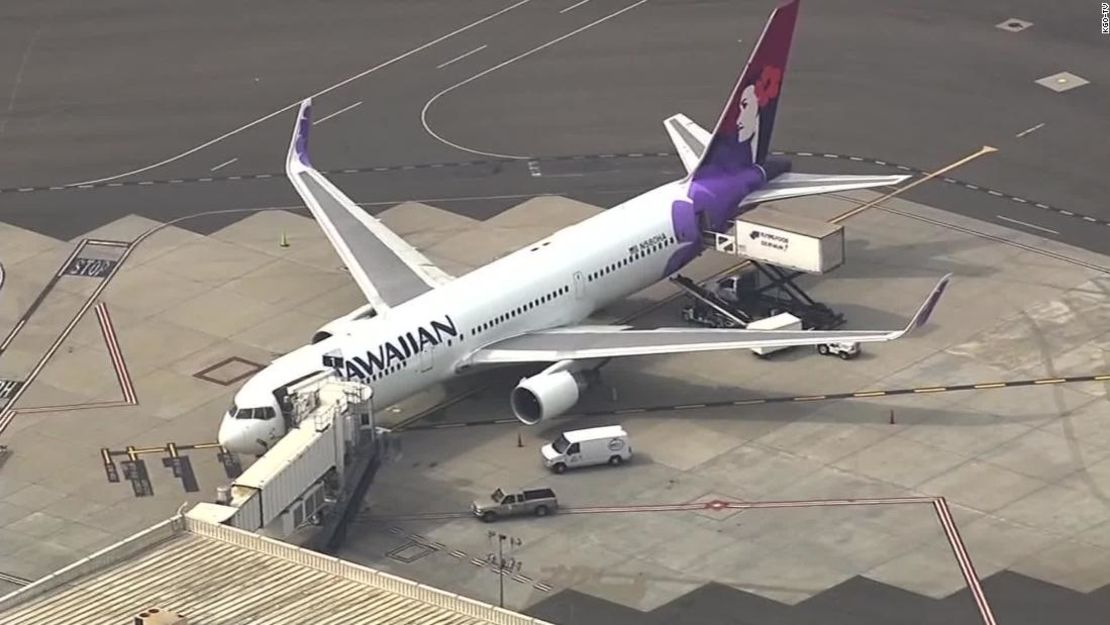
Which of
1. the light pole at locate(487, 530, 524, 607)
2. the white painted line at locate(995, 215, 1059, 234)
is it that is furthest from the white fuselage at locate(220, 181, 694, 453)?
the white painted line at locate(995, 215, 1059, 234)

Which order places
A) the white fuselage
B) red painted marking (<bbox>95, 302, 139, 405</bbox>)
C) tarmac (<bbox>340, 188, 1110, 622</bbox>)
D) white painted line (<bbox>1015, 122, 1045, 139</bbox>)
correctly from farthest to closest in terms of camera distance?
white painted line (<bbox>1015, 122, 1045, 139</bbox>), red painted marking (<bbox>95, 302, 139, 405</bbox>), the white fuselage, tarmac (<bbox>340, 188, 1110, 622</bbox>)

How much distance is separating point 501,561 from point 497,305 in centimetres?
1625

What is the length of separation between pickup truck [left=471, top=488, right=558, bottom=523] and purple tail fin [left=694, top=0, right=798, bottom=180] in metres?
24.3

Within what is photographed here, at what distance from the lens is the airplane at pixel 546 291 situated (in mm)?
103438

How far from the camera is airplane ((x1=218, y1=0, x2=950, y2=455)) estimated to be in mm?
103438

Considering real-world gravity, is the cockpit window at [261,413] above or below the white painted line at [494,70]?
below

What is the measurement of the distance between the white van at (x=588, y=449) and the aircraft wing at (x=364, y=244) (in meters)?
11.3

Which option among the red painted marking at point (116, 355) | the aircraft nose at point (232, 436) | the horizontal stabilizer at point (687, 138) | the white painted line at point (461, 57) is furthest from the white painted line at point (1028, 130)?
the aircraft nose at point (232, 436)

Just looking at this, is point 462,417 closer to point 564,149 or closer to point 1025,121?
point 564,149

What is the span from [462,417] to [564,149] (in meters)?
33.0

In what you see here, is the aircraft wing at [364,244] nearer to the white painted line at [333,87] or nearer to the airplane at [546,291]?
the airplane at [546,291]

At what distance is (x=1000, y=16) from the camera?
6068 inches

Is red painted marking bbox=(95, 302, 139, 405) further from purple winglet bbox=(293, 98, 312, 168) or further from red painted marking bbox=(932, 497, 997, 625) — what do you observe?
red painted marking bbox=(932, 497, 997, 625)

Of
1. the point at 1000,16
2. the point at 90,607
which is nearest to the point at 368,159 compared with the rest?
the point at 1000,16
